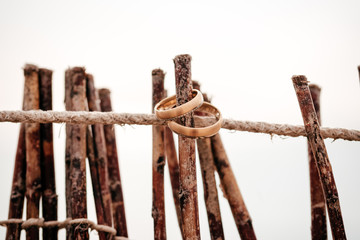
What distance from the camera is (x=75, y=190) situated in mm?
→ 1906

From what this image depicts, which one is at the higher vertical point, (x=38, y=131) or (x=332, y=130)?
(x=38, y=131)

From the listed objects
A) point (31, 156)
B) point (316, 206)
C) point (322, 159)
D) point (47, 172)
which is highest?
point (31, 156)

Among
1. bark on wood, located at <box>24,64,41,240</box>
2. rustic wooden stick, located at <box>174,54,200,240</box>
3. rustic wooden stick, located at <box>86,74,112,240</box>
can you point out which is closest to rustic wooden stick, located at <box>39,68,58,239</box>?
bark on wood, located at <box>24,64,41,240</box>

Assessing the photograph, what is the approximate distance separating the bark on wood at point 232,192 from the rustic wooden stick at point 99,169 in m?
0.90

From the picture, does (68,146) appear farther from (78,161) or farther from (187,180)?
(187,180)

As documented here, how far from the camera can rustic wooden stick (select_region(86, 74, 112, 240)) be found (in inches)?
93.0

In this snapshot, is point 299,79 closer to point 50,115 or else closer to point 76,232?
point 50,115

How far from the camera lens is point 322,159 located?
1.53 m

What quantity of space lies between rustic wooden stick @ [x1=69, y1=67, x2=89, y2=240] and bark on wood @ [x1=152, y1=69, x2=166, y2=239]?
452 mm

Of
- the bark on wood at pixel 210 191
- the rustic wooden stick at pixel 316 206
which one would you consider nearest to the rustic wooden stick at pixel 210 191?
the bark on wood at pixel 210 191

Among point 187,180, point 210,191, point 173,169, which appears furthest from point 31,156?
point 187,180

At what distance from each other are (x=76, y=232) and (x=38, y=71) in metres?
1.28

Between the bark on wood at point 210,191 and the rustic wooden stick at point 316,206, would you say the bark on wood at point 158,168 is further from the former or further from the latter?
the rustic wooden stick at point 316,206

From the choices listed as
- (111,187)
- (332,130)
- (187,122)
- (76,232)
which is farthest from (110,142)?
(332,130)
